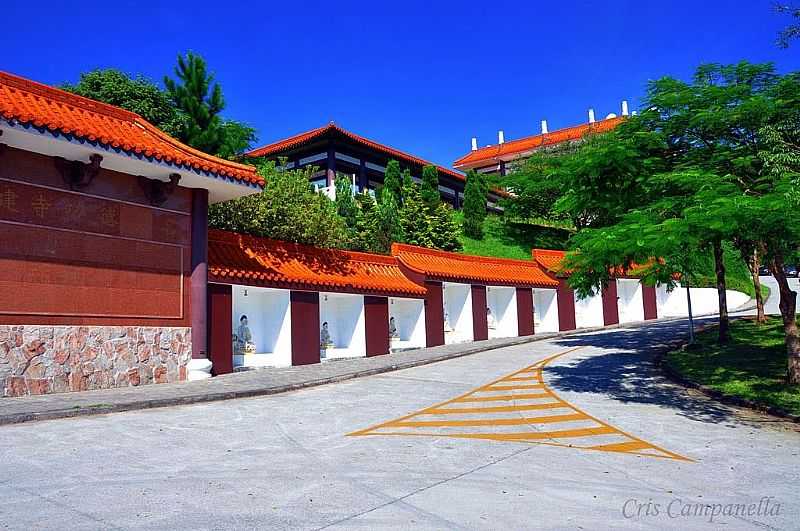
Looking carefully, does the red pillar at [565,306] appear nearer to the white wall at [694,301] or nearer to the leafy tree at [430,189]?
the white wall at [694,301]

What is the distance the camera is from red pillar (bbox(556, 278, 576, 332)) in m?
29.7

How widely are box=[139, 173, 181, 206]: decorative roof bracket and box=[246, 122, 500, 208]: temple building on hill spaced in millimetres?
19872

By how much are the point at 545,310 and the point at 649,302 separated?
28.9 ft

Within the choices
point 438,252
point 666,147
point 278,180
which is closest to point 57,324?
point 278,180

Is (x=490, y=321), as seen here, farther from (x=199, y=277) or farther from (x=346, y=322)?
(x=199, y=277)

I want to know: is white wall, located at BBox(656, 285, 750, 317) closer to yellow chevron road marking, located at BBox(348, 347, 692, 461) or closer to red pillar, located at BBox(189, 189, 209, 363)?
yellow chevron road marking, located at BBox(348, 347, 692, 461)

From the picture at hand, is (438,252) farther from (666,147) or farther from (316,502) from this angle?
(316,502)

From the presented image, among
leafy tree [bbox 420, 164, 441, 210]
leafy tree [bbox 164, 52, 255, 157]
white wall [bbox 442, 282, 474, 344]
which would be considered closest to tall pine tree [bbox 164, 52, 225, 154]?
leafy tree [bbox 164, 52, 255, 157]

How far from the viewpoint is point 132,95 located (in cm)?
2411

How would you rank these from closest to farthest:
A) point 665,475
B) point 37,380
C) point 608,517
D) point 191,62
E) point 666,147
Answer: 1. point 608,517
2. point 665,475
3. point 37,380
4. point 666,147
5. point 191,62

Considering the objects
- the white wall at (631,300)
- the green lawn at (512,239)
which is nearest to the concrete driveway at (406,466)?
the white wall at (631,300)

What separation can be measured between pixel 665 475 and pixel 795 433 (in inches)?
159

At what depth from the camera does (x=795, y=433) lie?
31.4 ft

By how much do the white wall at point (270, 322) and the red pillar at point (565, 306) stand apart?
1589 centimetres
